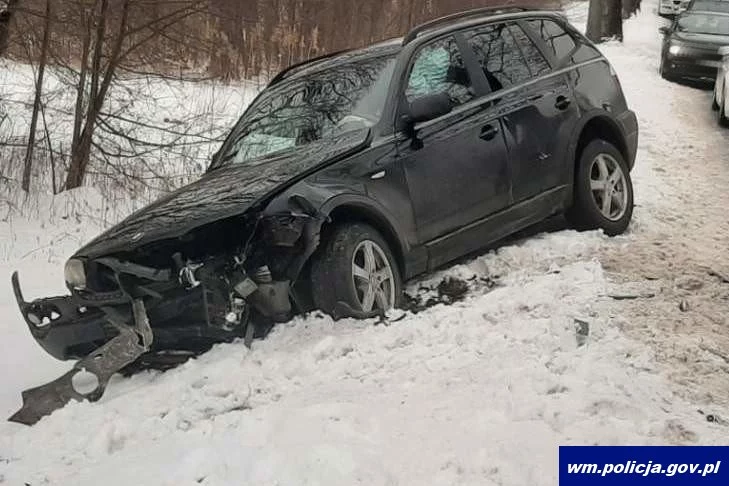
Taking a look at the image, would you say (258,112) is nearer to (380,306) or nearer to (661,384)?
(380,306)

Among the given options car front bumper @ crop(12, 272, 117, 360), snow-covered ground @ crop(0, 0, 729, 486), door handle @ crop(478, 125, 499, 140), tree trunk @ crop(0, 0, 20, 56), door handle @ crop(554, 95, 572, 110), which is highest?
tree trunk @ crop(0, 0, 20, 56)

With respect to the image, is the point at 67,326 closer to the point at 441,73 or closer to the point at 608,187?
the point at 441,73

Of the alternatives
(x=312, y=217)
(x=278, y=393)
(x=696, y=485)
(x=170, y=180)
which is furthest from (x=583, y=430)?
(x=170, y=180)

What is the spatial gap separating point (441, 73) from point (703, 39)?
1050 cm

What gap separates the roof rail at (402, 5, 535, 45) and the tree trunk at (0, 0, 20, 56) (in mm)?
5106

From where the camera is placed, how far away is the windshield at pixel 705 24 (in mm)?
14453

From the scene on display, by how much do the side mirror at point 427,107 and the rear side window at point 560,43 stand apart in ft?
5.75

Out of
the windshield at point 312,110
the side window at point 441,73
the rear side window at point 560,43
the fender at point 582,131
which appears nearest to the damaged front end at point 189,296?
the windshield at point 312,110

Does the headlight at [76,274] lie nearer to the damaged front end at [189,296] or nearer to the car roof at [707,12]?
the damaged front end at [189,296]

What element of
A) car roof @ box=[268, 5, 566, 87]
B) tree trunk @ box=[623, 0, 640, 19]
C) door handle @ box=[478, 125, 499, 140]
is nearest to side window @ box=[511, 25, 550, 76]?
car roof @ box=[268, 5, 566, 87]

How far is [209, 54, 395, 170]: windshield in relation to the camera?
205 inches

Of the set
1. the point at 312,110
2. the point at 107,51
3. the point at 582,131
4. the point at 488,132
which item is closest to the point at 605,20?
the point at 107,51

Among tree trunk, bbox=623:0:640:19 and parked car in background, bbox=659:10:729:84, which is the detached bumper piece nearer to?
parked car in background, bbox=659:10:729:84

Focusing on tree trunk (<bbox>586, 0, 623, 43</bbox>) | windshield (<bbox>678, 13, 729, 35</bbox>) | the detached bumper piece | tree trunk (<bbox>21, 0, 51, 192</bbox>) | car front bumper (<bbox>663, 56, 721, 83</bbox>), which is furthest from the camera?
tree trunk (<bbox>586, 0, 623, 43</bbox>)
